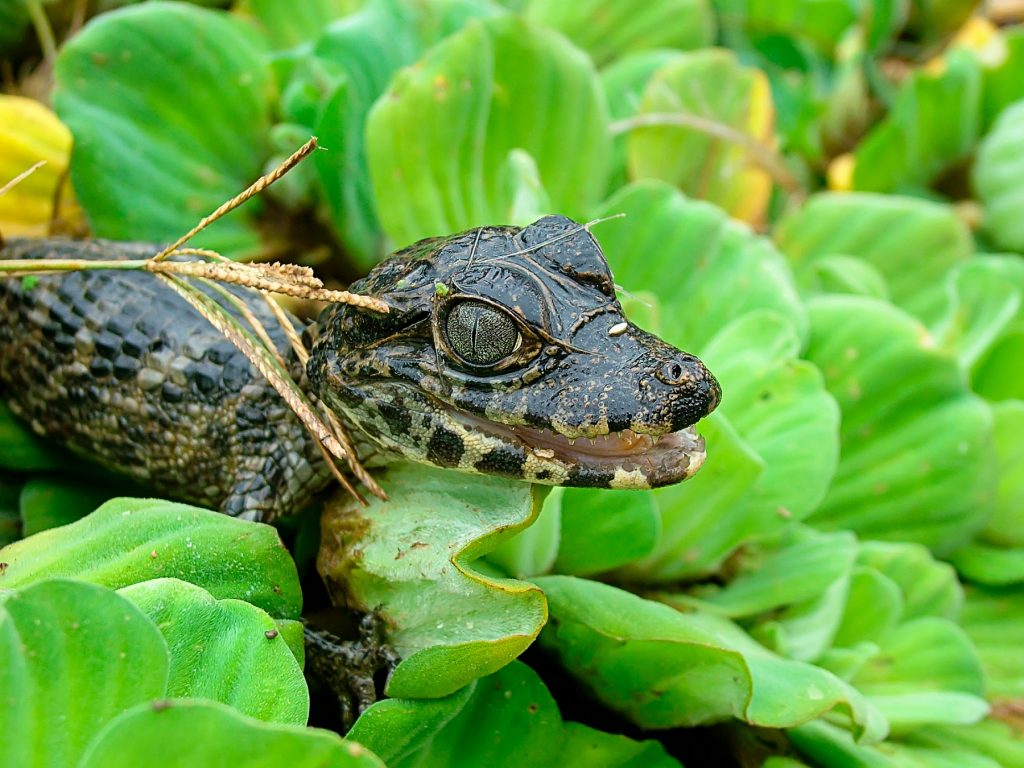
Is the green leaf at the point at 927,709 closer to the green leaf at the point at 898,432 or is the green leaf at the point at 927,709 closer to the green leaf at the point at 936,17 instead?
the green leaf at the point at 898,432

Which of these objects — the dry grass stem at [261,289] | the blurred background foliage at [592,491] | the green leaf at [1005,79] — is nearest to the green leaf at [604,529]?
the blurred background foliage at [592,491]

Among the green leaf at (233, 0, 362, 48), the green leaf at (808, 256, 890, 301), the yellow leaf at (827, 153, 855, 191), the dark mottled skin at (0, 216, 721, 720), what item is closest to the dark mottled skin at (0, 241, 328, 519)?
the dark mottled skin at (0, 216, 721, 720)

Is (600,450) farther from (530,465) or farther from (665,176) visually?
(665,176)

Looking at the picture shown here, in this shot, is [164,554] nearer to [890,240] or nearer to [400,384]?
[400,384]

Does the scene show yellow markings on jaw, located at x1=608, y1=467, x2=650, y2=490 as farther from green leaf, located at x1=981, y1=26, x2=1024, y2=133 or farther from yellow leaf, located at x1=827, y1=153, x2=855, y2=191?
green leaf, located at x1=981, y1=26, x2=1024, y2=133

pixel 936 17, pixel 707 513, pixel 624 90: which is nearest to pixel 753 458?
pixel 707 513

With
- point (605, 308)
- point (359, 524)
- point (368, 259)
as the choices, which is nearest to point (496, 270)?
point (605, 308)
